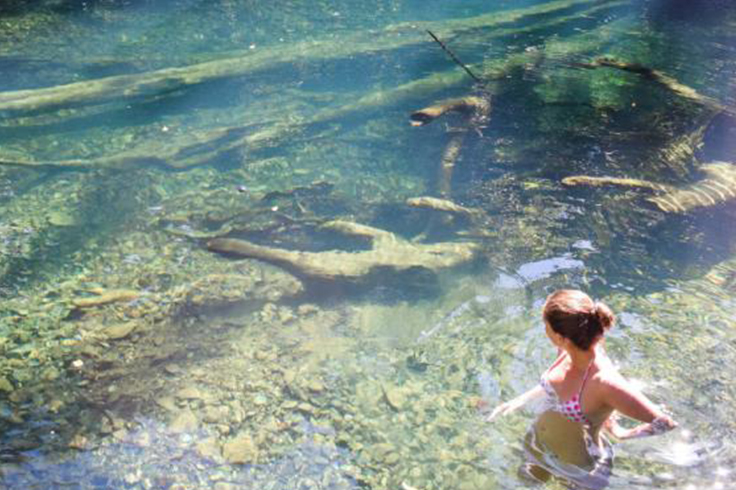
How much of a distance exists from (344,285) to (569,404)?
3.21 meters

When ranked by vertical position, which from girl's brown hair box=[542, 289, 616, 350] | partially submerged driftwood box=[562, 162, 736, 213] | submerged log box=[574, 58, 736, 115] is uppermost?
girl's brown hair box=[542, 289, 616, 350]

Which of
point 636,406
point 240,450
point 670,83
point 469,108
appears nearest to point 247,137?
point 469,108

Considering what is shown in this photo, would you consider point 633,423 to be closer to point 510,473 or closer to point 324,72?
point 510,473

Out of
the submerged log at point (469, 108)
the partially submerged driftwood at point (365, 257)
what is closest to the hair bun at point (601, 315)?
the partially submerged driftwood at point (365, 257)

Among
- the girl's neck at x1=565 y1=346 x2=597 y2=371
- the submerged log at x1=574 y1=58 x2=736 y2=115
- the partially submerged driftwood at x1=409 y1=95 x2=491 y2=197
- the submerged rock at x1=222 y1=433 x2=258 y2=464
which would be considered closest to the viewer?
the girl's neck at x1=565 y1=346 x2=597 y2=371

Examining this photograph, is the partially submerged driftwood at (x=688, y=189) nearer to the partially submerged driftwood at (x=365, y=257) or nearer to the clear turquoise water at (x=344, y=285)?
the clear turquoise water at (x=344, y=285)

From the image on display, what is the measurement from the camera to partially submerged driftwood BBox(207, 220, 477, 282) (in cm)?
632

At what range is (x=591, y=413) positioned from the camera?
345 centimetres

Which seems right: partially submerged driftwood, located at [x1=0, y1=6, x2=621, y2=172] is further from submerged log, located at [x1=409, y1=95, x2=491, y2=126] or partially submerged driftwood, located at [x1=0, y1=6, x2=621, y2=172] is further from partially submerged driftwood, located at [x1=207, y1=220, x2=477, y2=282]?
partially submerged driftwood, located at [x1=207, y1=220, x2=477, y2=282]

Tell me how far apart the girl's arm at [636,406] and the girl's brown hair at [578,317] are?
1.04 ft

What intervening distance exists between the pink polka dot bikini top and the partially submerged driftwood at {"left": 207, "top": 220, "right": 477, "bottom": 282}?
2.79m

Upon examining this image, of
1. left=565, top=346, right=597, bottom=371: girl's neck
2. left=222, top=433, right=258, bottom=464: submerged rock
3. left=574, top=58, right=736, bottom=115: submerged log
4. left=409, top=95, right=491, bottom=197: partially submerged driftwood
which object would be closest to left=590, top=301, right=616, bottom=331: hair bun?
left=565, top=346, right=597, bottom=371: girl's neck

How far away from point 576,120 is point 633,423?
22.2 ft

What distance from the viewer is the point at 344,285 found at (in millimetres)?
6285
